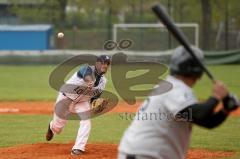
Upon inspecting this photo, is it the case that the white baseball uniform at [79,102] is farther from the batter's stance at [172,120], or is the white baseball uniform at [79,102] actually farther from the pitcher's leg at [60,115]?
the batter's stance at [172,120]

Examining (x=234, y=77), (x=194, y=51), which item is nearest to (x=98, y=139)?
(x=194, y=51)

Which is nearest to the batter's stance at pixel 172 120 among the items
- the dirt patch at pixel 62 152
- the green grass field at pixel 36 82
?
the dirt patch at pixel 62 152

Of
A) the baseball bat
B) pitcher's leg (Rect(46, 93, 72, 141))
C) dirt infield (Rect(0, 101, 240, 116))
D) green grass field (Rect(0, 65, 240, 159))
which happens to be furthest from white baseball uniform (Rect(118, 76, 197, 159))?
dirt infield (Rect(0, 101, 240, 116))

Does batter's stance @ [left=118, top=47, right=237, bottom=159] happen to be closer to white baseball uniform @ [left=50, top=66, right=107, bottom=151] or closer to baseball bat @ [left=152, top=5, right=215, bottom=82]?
baseball bat @ [left=152, top=5, right=215, bottom=82]

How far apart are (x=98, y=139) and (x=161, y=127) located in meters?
7.47

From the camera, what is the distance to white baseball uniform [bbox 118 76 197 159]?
4973mm

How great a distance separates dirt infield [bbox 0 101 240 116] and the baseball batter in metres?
5.90

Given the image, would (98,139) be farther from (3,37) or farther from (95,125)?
(3,37)

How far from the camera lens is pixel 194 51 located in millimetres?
5000

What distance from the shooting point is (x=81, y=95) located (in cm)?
1073

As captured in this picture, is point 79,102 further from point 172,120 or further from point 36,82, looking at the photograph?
point 36,82

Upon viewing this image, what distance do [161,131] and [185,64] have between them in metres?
0.56

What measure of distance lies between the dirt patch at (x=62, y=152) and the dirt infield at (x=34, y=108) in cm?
592

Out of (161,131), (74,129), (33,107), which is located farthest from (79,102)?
(33,107)
